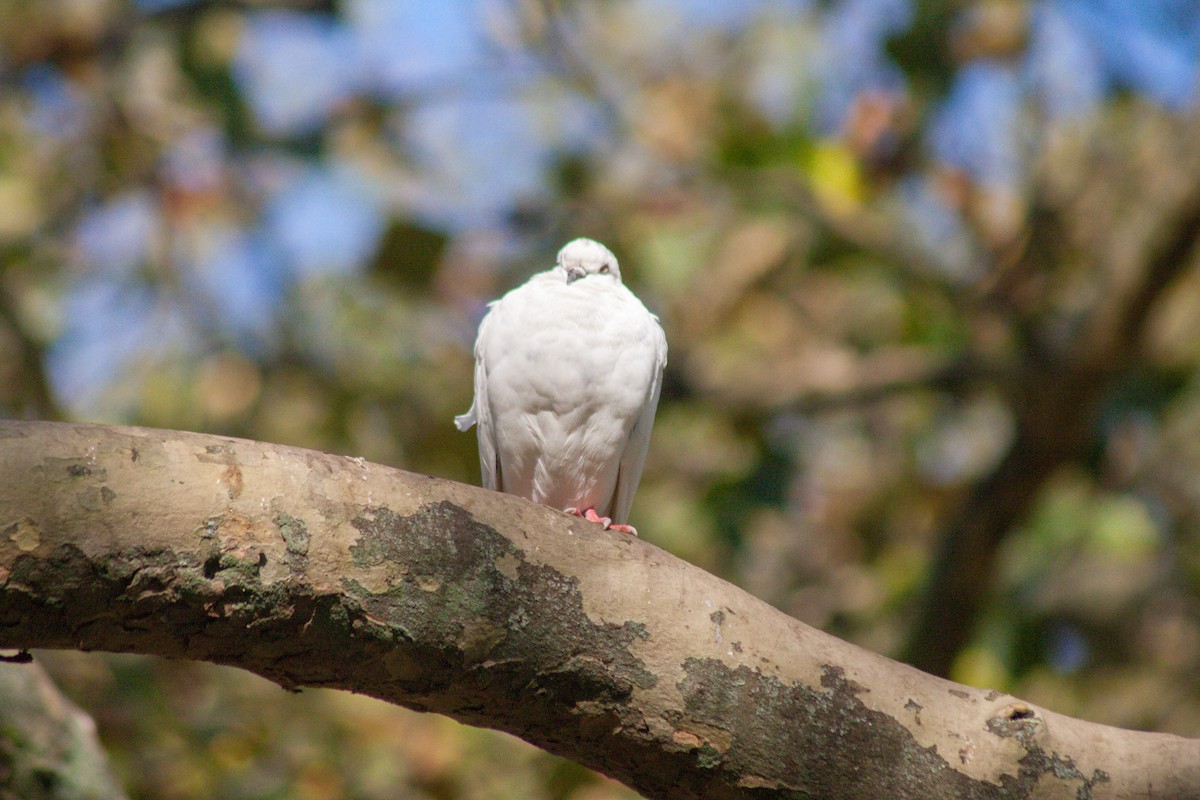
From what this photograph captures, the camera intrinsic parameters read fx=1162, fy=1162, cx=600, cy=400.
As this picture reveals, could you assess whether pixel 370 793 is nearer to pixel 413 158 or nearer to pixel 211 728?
pixel 211 728

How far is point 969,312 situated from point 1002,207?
113 cm

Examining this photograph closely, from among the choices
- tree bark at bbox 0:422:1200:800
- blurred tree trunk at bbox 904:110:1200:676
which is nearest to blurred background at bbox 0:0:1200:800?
blurred tree trunk at bbox 904:110:1200:676

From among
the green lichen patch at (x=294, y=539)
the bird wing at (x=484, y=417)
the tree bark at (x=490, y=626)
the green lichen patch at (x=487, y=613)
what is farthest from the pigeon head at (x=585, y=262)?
the green lichen patch at (x=294, y=539)

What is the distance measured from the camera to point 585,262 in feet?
14.4

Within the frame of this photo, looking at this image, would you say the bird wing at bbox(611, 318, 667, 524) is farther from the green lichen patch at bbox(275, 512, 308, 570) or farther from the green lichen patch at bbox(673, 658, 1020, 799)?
the green lichen patch at bbox(275, 512, 308, 570)

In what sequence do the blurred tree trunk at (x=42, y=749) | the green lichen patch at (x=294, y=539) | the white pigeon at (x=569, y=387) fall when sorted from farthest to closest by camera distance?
1. the white pigeon at (x=569, y=387)
2. the blurred tree trunk at (x=42, y=749)
3. the green lichen patch at (x=294, y=539)

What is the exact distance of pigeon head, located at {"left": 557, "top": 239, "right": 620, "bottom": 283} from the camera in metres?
4.35

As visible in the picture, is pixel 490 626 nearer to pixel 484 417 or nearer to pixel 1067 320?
pixel 484 417

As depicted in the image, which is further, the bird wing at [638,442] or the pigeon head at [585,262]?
the pigeon head at [585,262]

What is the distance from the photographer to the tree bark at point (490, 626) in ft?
6.54

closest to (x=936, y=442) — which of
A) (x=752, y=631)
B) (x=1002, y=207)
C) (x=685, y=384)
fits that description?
(x=1002, y=207)

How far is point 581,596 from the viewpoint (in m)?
2.37

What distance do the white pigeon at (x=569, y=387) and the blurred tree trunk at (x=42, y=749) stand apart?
1.65 meters

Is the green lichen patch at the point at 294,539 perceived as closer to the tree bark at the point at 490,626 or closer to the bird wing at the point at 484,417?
the tree bark at the point at 490,626
